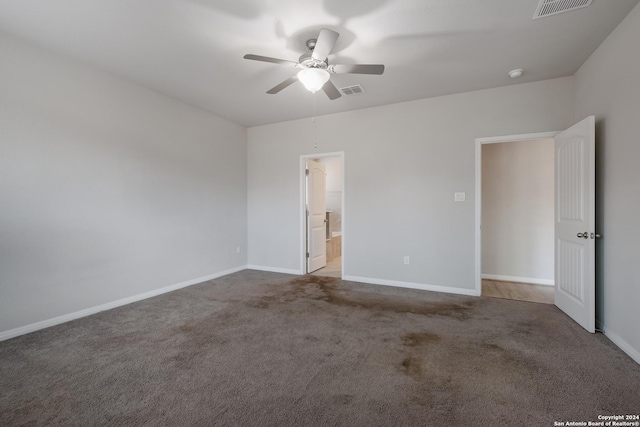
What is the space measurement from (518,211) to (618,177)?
7.64ft

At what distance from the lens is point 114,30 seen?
8.25 feet

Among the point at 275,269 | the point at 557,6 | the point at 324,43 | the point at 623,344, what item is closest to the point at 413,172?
the point at 557,6

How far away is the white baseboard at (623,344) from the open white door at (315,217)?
3.83 metres

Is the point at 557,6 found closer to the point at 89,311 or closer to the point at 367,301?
the point at 367,301

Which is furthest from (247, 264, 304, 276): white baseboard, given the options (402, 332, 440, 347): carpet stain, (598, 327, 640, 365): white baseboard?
(598, 327, 640, 365): white baseboard

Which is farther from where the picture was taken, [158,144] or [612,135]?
[158,144]

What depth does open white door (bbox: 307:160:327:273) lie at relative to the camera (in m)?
5.19

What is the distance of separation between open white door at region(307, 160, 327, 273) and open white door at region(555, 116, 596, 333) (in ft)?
11.5

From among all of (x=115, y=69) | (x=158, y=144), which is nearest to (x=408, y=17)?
(x=115, y=69)

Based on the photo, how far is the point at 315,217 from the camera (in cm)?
539

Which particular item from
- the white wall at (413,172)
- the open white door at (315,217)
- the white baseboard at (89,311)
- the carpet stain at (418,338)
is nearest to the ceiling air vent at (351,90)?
the white wall at (413,172)

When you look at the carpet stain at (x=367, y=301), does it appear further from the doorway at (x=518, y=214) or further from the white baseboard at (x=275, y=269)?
the doorway at (x=518, y=214)

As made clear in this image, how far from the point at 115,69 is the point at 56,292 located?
8.10 ft

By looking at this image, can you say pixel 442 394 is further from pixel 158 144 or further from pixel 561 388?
pixel 158 144
